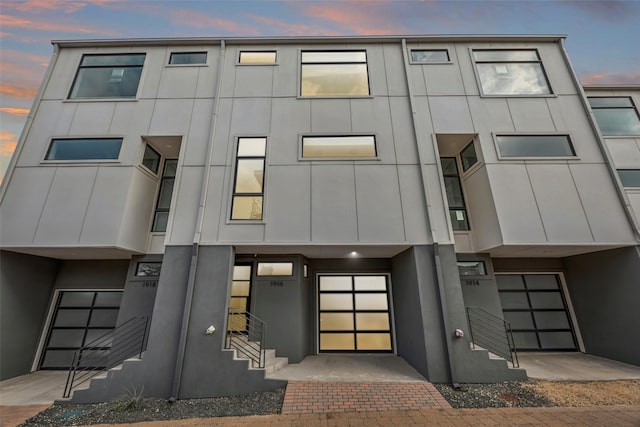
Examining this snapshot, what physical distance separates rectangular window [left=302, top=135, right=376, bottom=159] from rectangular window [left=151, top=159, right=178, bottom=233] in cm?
457

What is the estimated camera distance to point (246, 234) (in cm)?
579

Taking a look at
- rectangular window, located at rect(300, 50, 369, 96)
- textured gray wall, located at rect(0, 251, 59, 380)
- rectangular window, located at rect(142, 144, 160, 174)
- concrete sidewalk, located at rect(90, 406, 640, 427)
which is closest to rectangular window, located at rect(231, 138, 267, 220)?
rectangular window, located at rect(300, 50, 369, 96)

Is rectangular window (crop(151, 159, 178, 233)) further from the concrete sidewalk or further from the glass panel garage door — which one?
the glass panel garage door

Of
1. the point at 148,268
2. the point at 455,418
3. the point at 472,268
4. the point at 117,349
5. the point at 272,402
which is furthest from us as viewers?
the point at 472,268

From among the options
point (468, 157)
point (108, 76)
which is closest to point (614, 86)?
point (468, 157)

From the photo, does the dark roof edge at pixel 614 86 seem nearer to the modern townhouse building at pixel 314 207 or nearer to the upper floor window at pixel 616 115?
the upper floor window at pixel 616 115

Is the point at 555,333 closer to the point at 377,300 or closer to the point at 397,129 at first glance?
the point at 377,300

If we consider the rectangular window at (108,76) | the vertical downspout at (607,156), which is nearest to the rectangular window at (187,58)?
the rectangular window at (108,76)

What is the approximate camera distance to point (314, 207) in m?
5.95

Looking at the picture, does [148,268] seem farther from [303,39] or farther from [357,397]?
[303,39]

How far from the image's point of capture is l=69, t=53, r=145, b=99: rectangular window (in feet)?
23.5

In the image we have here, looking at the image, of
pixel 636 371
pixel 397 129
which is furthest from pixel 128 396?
pixel 636 371

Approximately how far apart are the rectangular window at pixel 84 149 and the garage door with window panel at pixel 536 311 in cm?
1271

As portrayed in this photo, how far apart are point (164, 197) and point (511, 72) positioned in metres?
12.2
